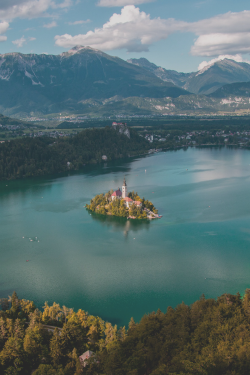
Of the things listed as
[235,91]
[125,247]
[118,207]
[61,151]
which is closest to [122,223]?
[118,207]

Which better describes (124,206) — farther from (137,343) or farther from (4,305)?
(137,343)

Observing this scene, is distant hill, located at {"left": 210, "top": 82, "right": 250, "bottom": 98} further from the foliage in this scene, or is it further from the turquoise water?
the foliage

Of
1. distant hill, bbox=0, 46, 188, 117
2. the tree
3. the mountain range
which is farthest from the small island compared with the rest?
distant hill, bbox=0, 46, 188, 117

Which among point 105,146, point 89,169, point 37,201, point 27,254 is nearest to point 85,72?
point 105,146

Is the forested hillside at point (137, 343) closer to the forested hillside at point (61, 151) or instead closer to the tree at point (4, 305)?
the tree at point (4, 305)

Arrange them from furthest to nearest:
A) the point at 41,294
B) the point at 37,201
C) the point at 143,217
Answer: the point at 37,201
the point at 143,217
the point at 41,294

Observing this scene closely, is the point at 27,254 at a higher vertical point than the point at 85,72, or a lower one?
lower

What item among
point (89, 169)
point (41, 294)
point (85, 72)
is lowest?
point (41, 294)

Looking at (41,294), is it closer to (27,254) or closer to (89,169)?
(27,254)
